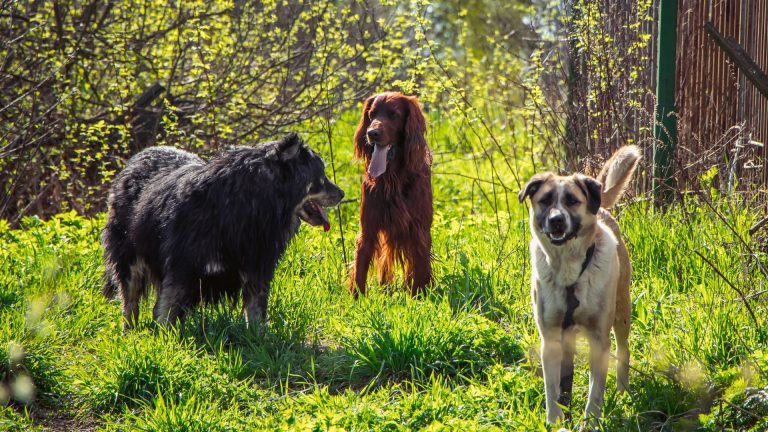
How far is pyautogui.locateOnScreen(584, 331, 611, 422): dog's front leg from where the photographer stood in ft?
13.7

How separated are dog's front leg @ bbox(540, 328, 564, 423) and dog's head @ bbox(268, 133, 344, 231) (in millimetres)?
2169

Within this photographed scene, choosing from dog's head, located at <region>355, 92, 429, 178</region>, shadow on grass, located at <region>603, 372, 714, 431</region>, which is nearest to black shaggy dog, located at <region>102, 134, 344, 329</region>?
dog's head, located at <region>355, 92, 429, 178</region>

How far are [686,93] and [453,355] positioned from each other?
4251mm

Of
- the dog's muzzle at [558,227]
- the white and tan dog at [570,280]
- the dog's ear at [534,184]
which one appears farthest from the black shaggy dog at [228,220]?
the dog's muzzle at [558,227]

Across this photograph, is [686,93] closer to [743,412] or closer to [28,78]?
[743,412]

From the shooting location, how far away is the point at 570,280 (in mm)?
4230

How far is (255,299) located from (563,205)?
241 centimetres

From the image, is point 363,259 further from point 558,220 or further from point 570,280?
point 558,220

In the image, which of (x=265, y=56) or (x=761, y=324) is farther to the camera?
(x=265, y=56)

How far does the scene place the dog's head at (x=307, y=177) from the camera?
18.7 ft

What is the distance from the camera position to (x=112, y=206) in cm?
649

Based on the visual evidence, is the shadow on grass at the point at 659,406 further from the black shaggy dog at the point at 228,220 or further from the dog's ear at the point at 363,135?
the dog's ear at the point at 363,135

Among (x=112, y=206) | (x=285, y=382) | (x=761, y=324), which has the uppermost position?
(x=112, y=206)

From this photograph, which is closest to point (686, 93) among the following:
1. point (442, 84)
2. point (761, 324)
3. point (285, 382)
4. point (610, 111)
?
point (610, 111)
